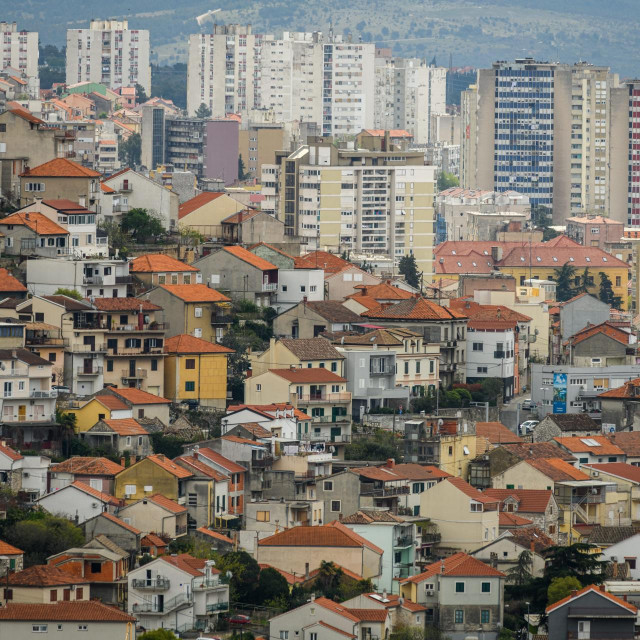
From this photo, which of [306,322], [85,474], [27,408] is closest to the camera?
[85,474]

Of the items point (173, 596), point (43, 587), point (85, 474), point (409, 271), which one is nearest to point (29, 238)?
point (85, 474)

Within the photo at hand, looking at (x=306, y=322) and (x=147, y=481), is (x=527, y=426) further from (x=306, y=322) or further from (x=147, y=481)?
(x=147, y=481)

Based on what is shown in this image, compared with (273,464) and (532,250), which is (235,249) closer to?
(273,464)

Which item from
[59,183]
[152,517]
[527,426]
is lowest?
[152,517]

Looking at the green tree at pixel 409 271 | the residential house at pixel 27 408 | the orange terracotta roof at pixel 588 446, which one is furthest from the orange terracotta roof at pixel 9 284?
the green tree at pixel 409 271

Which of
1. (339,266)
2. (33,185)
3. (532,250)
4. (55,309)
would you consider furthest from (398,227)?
(55,309)

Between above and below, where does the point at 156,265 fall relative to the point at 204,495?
above

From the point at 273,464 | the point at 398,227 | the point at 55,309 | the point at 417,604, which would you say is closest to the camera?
the point at 417,604
